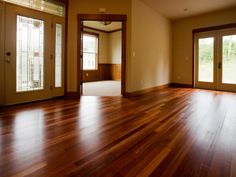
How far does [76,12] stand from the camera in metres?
4.85

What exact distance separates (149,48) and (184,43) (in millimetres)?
2269

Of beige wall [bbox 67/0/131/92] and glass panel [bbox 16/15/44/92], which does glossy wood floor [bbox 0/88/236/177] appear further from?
beige wall [bbox 67/0/131/92]

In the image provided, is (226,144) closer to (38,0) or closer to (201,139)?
(201,139)

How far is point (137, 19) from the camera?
5309mm

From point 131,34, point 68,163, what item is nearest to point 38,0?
point 131,34

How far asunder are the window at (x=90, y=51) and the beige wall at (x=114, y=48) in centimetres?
100

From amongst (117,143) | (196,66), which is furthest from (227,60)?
(117,143)

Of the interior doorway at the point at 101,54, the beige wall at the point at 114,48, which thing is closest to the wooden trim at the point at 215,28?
the interior doorway at the point at 101,54

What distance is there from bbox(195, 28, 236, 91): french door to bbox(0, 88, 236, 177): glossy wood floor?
362 cm

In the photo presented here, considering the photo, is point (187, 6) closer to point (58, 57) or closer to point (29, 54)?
point (58, 57)

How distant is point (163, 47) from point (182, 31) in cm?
126

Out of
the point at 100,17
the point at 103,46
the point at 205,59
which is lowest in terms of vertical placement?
the point at 205,59

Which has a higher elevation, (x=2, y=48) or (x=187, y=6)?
(x=187, y=6)

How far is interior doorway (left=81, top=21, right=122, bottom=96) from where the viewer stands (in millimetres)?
9338
